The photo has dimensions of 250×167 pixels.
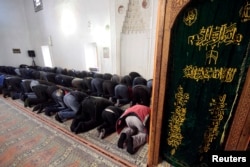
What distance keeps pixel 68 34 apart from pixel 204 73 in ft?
24.4

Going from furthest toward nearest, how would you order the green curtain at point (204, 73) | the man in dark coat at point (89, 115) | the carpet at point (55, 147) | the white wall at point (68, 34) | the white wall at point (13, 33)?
the white wall at point (13, 33)
the white wall at point (68, 34)
the man in dark coat at point (89, 115)
the carpet at point (55, 147)
the green curtain at point (204, 73)

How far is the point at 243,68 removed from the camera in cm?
107

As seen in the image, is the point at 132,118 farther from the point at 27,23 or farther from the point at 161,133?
the point at 27,23

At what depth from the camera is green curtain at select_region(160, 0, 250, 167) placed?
105 centimetres

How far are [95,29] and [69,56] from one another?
2.56m

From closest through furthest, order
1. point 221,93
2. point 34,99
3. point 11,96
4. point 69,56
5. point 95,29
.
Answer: point 221,93 → point 34,99 → point 11,96 → point 95,29 → point 69,56

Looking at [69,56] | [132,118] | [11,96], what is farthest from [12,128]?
[69,56]

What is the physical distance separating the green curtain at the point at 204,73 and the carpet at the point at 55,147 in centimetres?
81

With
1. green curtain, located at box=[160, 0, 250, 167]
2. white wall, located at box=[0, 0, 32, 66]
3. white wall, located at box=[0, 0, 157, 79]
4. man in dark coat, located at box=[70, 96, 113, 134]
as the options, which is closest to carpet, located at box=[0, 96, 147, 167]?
man in dark coat, located at box=[70, 96, 113, 134]

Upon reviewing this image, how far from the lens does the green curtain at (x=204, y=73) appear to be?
1.05 meters

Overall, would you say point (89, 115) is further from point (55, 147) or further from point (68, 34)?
point (68, 34)

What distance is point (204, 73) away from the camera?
4.01 ft

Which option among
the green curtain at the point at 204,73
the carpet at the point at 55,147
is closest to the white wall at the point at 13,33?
the carpet at the point at 55,147

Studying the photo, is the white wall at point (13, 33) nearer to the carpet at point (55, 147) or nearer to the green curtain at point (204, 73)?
the carpet at point (55, 147)
